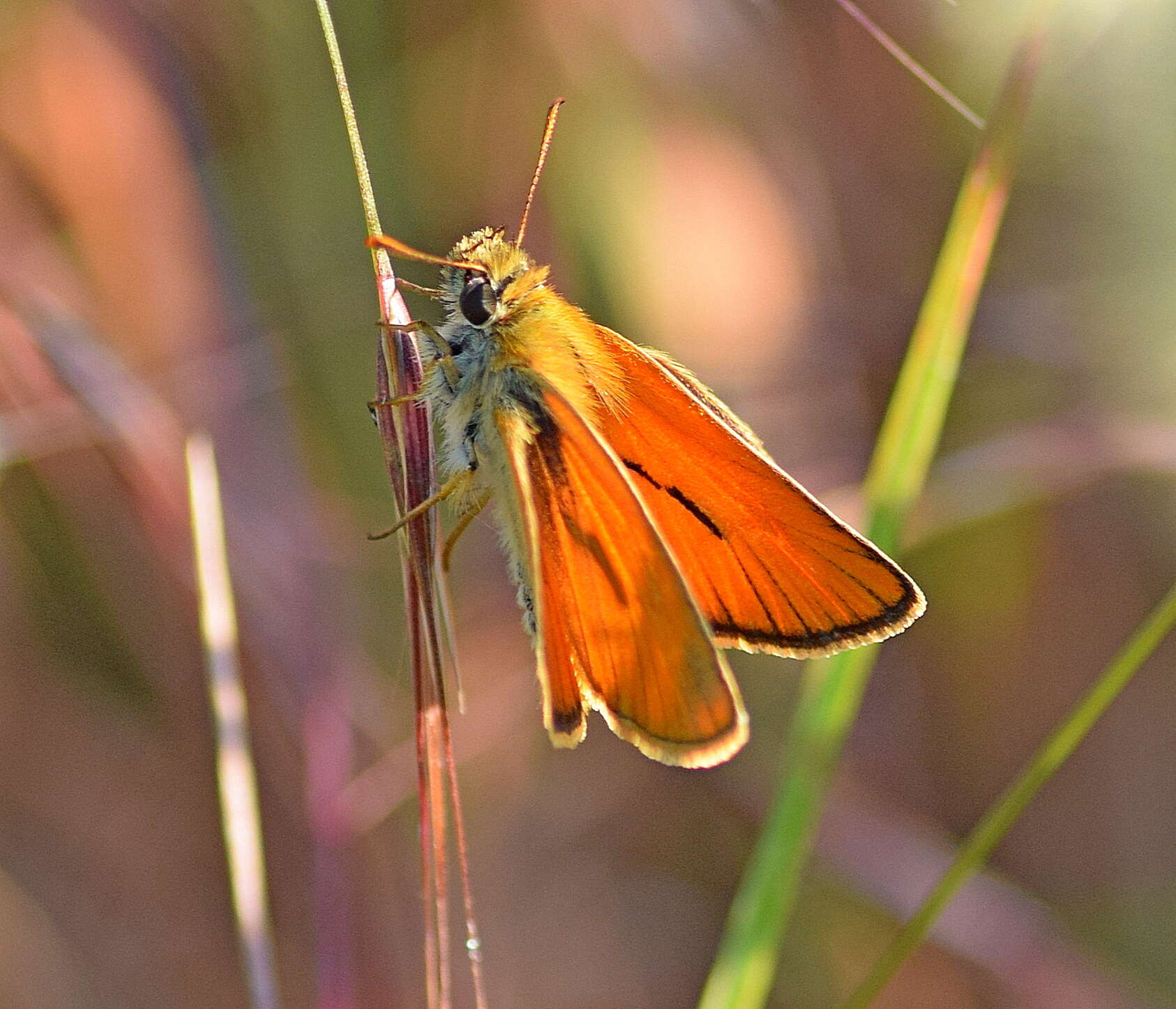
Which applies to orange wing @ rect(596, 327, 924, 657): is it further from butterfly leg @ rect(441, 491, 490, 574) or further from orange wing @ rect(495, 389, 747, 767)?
butterfly leg @ rect(441, 491, 490, 574)

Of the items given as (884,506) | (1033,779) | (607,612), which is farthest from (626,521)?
(1033,779)

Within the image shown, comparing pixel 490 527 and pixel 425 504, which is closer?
pixel 425 504

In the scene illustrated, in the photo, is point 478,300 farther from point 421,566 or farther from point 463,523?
point 421,566

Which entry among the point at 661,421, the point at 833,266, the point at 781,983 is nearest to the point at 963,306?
the point at 661,421

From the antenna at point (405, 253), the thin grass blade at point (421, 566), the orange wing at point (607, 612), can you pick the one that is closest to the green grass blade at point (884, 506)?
the orange wing at point (607, 612)

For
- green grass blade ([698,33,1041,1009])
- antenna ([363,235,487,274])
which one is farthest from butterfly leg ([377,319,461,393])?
green grass blade ([698,33,1041,1009])

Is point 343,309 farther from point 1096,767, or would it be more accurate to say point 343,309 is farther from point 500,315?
point 1096,767

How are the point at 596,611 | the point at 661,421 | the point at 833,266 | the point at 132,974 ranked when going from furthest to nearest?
the point at 833,266 → the point at 132,974 → the point at 661,421 → the point at 596,611
